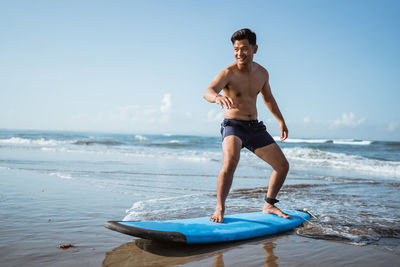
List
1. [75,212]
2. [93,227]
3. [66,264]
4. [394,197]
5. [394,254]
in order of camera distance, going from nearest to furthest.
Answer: [66,264], [394,254], [93,227], [75,212], [394,197]

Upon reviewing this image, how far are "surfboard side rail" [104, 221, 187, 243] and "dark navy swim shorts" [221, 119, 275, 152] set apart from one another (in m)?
1.26

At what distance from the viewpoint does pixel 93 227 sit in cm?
342

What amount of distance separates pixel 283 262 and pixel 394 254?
102cm

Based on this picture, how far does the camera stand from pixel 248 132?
3678 millimetres

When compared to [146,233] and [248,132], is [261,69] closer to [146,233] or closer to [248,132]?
[248,132]

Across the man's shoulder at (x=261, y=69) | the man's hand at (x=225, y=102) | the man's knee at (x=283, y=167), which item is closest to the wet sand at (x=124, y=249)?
the man's knee at (x=283, y=167)

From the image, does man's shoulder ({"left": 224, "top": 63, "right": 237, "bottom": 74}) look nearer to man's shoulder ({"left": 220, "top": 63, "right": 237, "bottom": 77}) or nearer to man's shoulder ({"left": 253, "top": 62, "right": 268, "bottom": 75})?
man's shoulder ({"left": 220, "top": 63, "right": 237, "bottom": 77})

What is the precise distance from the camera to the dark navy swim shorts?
3.63m

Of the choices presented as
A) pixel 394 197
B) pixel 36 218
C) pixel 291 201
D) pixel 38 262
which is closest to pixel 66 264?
pixel 38 262

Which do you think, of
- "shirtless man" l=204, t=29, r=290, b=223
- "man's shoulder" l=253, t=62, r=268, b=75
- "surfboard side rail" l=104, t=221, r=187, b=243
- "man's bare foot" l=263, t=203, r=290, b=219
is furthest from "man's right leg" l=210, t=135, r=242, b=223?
"man's shoulder" l=253, t=62, r=268, b=75

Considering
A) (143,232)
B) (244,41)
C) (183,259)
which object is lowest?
(183,259)

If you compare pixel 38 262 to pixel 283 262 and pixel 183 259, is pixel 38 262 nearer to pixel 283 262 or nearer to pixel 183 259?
pixel 183 259

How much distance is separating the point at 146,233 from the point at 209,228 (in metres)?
0.62

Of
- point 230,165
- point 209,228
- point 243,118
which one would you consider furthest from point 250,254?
point 243,118
